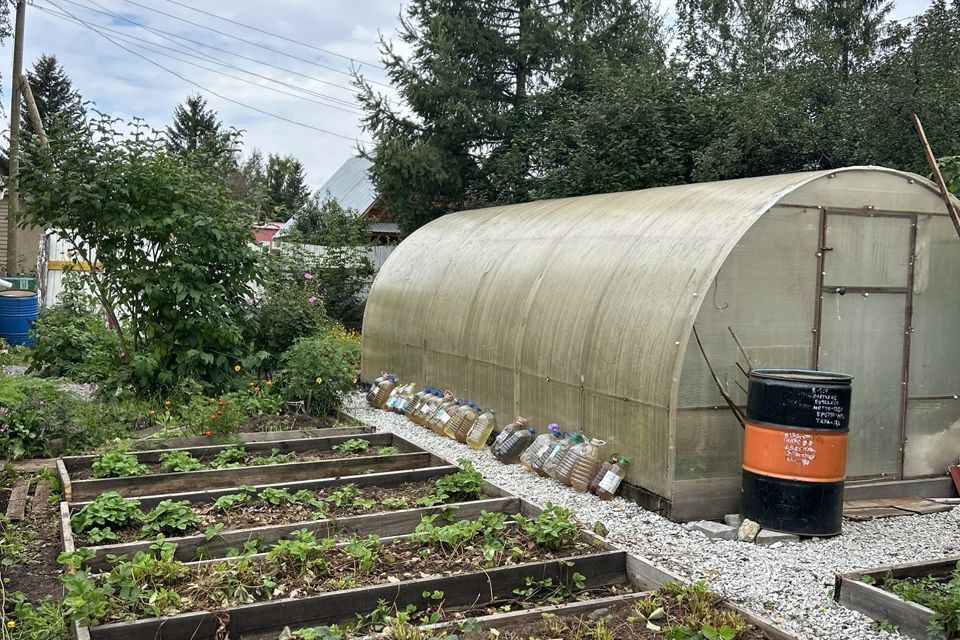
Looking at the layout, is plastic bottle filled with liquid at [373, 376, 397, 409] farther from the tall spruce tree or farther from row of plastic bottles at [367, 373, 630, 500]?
the tall spruce tree

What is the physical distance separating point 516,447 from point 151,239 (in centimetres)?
515

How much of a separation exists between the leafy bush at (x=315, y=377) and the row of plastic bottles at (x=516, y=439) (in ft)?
3.50

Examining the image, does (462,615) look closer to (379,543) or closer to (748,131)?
(379,543)

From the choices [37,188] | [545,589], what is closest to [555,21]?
[37,188]

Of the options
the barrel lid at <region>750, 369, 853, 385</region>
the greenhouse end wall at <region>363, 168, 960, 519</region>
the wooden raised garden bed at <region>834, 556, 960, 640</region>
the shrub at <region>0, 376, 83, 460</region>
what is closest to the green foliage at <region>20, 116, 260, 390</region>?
the shrub at <region>0, 376, 83, 460</region>

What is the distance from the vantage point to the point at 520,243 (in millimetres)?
10430

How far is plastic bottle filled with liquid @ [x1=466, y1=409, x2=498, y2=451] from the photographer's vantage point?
9.77 m

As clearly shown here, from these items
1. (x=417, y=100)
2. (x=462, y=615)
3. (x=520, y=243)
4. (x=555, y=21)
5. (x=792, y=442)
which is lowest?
(x=462, y=615)

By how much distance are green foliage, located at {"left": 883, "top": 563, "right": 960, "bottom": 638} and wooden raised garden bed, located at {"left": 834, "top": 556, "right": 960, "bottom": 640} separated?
0.10 feet

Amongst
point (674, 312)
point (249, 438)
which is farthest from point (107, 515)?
point (674, 312)

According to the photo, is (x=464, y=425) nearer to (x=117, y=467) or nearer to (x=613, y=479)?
(x=613, y=479)

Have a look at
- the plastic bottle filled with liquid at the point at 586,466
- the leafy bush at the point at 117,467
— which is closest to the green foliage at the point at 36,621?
the leafy bush at the point at 117,467

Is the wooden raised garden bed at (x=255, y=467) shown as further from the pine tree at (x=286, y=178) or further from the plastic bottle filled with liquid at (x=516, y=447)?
the pine tree at (x=286, y=178)

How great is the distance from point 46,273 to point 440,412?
1326 centimetres
